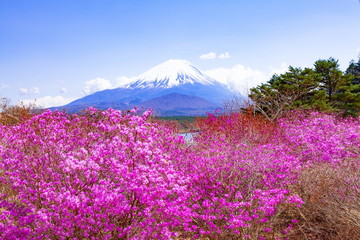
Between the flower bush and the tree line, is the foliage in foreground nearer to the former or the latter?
the flower bush

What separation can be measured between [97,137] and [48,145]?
0.73 meters

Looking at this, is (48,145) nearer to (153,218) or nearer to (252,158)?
(153,218)

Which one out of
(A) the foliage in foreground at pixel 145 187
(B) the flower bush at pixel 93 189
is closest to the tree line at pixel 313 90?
(A) the foliage in foreground at pixel 145 187

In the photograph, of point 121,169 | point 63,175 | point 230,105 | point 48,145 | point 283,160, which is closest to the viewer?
point 121,169

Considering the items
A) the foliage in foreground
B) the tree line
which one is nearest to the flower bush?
the foliage in foreground

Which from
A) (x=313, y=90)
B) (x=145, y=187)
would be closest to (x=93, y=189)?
(x=145, y=187)

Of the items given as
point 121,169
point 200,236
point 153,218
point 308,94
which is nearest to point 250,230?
point 200,236

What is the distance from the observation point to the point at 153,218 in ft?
13.4

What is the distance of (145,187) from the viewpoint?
3.37m

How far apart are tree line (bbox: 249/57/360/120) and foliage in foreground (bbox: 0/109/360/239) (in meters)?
14.9

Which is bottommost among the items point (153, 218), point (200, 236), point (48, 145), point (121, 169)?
point (200, 236)

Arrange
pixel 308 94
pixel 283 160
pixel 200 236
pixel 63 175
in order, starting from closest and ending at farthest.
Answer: pixel 63 175 < pixel 200 236 < pixel 283 160 < pixel 308 94

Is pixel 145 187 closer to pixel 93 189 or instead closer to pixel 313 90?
pixel 93 189

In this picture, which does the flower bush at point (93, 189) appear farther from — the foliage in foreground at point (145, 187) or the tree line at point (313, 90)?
the tree line at point (313, 90)
